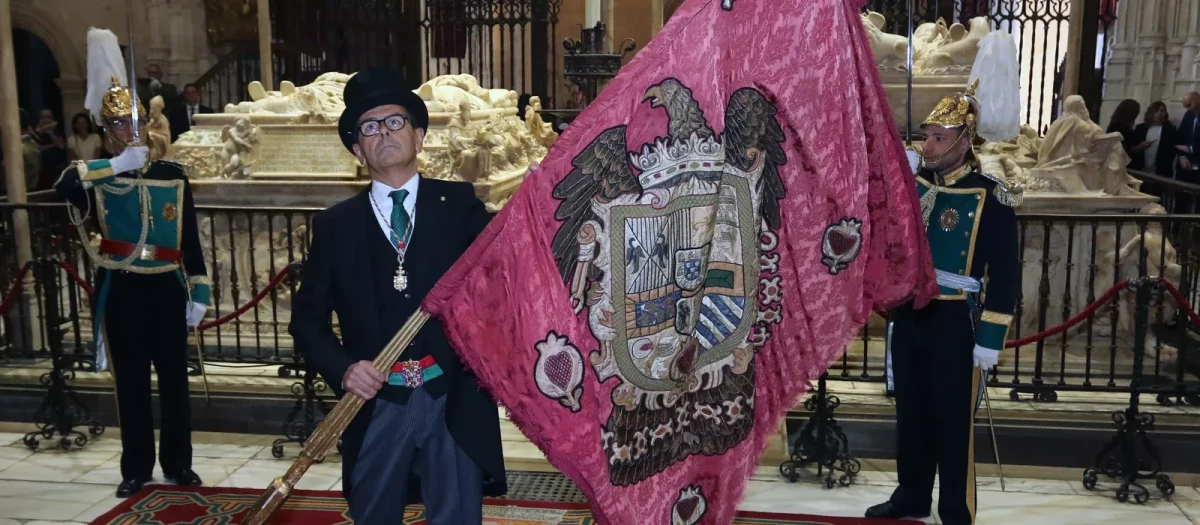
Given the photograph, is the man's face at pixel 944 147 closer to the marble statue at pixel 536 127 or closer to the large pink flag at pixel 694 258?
the large pink flag at pixel 694 258

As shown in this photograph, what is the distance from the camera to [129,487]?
482cm

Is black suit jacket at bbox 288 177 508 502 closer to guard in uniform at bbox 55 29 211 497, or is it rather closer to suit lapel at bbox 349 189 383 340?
suit lapel at bbox 349 189 383 340

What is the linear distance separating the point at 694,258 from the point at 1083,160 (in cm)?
485

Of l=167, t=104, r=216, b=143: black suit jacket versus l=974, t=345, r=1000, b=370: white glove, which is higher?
l=167, t=104, r=216, b=143: black suit jacket

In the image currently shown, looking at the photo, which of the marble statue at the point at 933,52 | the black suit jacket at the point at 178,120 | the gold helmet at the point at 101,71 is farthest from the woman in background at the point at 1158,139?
the black suit jacket at the point at 178,120

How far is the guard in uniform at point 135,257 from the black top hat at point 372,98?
1.91 meters

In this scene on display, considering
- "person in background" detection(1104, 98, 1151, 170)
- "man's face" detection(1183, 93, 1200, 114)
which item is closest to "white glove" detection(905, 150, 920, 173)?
"man's face" detection(1183, 93, 1200, 114)

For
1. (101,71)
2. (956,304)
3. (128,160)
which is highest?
(101,71)

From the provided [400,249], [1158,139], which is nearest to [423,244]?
[400,249]

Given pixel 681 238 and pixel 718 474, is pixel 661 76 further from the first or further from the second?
pixel 718 474

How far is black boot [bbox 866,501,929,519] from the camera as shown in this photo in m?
4.41

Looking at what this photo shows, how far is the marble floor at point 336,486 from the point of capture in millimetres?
4676

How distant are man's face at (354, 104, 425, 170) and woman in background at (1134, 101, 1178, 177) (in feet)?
29.4

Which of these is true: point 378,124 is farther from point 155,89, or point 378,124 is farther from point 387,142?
point 155,89
